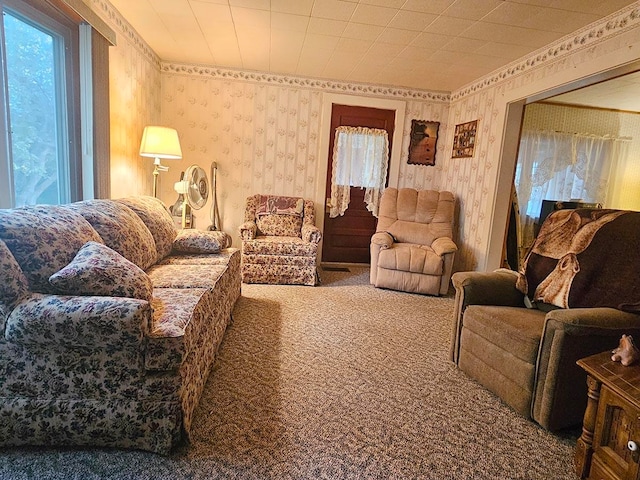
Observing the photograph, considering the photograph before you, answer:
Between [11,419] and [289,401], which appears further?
[289,401]

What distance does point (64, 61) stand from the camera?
8.57 feet

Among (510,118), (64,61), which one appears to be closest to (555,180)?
(510,118)

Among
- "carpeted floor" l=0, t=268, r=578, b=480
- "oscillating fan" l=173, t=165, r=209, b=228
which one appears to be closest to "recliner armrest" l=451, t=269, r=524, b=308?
"carpeted floor" l=0, t=268, r=578, b=480

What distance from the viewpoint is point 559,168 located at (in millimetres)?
4984

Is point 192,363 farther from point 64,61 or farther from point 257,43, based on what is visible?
point 257,43

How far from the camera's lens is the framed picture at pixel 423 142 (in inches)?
193

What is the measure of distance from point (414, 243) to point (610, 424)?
3.03 metres

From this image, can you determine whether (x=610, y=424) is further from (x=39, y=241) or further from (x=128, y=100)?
(x=128, y=100)

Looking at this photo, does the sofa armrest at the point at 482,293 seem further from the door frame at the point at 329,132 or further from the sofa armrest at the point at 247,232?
the door frame at the point at 329,132

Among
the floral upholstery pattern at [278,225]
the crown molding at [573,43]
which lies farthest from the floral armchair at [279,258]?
the crown molding at [573,43]

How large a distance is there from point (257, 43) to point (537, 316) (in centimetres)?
328

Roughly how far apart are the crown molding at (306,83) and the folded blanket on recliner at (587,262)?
3036 millimetres

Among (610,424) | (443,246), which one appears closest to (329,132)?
(443,246)

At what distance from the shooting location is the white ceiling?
2.63m
